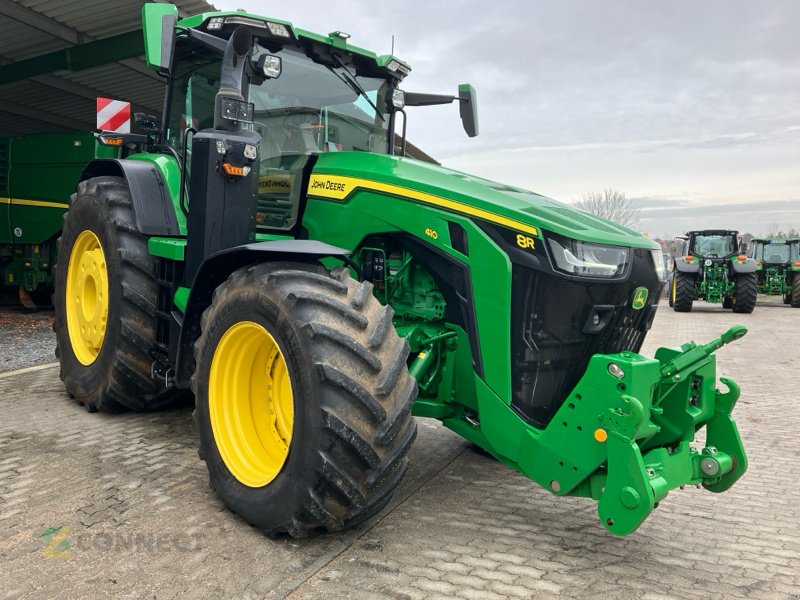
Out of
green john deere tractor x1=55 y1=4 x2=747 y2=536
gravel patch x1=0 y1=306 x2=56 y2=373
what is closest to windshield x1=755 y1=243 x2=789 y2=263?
gravel patch x1=0 y1=306 x2=56 y2=373

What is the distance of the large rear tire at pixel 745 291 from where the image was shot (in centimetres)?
1716

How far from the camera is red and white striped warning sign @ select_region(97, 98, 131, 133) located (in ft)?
27.7

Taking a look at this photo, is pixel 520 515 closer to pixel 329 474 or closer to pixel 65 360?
pixel 329 474

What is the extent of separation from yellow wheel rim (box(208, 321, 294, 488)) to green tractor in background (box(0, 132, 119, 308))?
7.95 m

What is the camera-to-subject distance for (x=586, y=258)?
295cm

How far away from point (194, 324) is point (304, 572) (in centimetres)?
154

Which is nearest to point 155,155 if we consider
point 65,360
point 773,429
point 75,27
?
point 65,360

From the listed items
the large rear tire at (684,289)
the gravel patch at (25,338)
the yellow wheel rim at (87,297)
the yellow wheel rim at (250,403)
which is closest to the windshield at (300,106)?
the yellow wheel rim at (87,297)

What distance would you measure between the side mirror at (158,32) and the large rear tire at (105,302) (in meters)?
1.21

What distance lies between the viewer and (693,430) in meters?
2.96

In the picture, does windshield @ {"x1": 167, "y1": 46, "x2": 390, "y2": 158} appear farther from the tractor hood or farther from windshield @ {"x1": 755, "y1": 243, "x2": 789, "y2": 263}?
windshield @ {"x1": 755, "y1": 243, "x2": 789, "y2": 263}

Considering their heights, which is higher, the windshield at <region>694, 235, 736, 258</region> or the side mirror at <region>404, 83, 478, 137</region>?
the side mirror at <region>404, 83, 478, 137</region>

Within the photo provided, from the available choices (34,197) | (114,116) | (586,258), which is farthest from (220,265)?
(34,197)

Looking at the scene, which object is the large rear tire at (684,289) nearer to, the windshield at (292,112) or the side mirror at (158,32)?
the windshield at (292,112)
